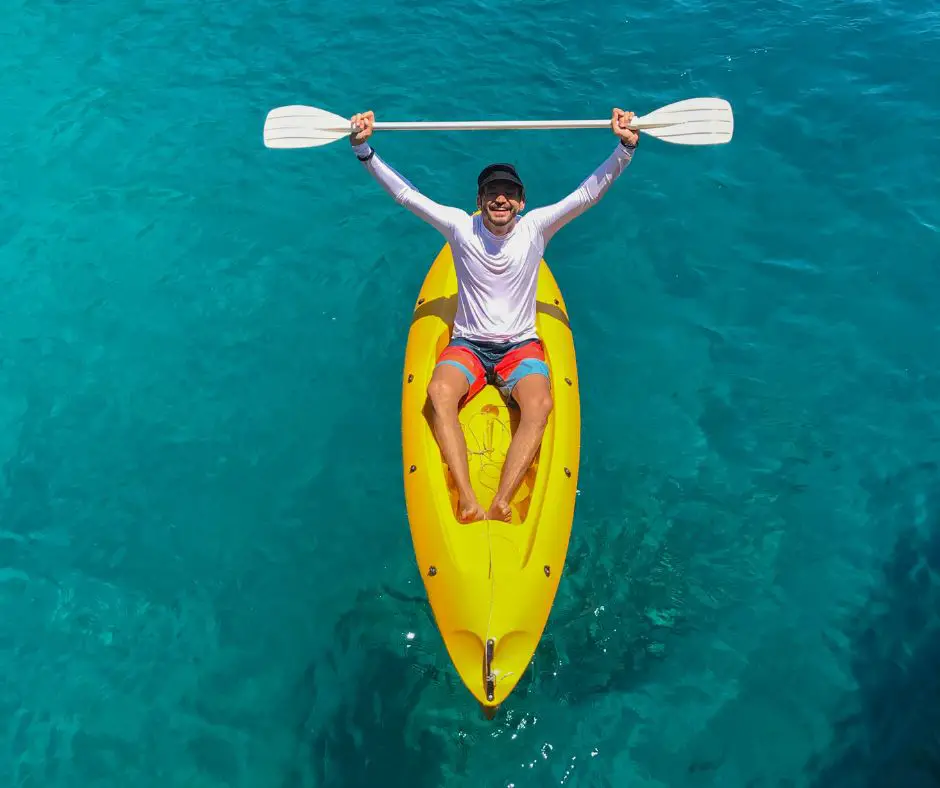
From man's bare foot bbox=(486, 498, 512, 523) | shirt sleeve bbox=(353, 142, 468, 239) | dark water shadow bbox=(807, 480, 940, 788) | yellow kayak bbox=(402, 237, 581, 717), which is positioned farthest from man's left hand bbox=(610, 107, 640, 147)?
dark water shadow bbox=(807, 480, 940, 788)

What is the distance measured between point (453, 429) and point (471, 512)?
580 millimetres

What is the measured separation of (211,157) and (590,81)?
4.73 metres

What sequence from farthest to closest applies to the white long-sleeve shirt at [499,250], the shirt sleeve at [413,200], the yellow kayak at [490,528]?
the shirt sleeve at [413,200], the white long-sleeve shirt at [499,250], the yellow kayak at [490,528]

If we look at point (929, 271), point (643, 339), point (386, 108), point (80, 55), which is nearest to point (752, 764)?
point (643, 339)

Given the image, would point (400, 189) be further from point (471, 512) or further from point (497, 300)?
point (471, 512)

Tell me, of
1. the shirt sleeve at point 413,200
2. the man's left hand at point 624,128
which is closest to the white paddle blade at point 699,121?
the man's left hand at point 624,128

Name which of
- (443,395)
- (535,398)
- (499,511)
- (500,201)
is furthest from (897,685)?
(500,201)

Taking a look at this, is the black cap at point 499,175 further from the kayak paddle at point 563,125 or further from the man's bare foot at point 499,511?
the man's bare foot at point 499,511

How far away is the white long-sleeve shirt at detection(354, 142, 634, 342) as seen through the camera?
4934 mm

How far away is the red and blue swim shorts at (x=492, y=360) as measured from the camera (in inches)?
201

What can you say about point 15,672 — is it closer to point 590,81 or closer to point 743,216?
point 743,216

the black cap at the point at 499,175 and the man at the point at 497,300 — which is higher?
the black cap at the point at 499,175

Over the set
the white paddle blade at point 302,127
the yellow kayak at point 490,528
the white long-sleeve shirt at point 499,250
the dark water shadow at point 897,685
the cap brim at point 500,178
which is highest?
the cap brim at point 500,178

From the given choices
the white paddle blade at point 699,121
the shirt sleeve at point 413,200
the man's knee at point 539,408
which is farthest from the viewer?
the white paddle blade at point 699,121
